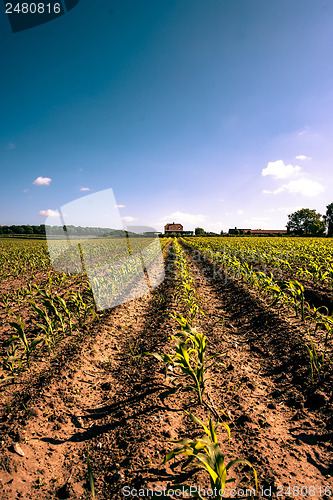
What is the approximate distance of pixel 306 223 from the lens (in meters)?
81.4

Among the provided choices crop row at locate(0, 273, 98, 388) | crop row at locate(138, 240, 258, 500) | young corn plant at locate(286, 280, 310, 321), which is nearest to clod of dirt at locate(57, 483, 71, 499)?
crop row at locate(138, 240, 258, 500)

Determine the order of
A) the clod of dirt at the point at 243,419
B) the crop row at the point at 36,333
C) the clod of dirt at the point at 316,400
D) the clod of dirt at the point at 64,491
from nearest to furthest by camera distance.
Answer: the clod of dirt at the point at 64,491, the clod of dirt at the point at 243,419, the clod of dirt at the point at 316,400, the crop row at the point at 36,333

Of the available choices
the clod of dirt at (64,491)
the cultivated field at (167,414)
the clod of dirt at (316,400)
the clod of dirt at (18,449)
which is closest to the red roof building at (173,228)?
the cultivated field at (167,414)

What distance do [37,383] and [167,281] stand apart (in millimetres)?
6382

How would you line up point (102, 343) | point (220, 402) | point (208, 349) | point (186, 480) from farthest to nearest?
point (102, 343), point (208, 349), point (220, 402), point (186, 480)

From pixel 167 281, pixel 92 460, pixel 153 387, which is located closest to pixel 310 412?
pixel 153 387

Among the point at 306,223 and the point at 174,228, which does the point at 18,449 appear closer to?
the point at 174,228

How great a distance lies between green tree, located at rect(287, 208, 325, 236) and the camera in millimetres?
76475

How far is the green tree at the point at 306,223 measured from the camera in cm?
7647

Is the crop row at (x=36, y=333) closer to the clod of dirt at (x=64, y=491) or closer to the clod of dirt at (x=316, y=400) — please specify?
the clod of dirt at (x=64, y=491)

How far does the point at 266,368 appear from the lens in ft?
10.8

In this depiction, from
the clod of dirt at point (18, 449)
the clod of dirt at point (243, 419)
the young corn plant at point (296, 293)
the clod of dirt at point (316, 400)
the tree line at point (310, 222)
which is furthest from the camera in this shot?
the tree line at point (310, 222)

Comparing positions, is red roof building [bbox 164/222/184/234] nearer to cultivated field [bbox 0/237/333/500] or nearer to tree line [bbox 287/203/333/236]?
tree line [bbox 287/203/333/236]

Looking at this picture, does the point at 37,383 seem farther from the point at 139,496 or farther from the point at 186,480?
the point at 186,480
